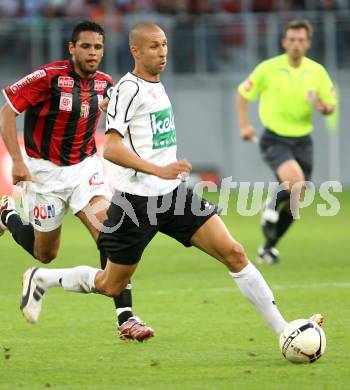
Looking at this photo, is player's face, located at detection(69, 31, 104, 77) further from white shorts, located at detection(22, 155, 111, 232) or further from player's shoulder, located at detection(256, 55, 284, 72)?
player's shoulder, located at detection(256, 55, 284, 72)

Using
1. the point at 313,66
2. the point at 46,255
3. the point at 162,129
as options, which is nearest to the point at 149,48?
the point at 162,129

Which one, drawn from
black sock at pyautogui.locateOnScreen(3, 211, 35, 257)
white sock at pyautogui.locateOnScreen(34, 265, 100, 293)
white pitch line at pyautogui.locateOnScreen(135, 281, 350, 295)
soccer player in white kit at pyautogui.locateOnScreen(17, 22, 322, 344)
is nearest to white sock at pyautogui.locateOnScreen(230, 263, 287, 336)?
soccer player in white kit at pyautogui.locateOnScreen(17, 22, 322, 344)

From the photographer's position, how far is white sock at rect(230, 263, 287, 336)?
7605 millimetres

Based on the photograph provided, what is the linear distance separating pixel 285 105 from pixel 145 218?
237 inches

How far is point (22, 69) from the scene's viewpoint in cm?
2502

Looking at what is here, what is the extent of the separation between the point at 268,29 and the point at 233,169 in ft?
10.3

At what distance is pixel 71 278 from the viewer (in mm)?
8172

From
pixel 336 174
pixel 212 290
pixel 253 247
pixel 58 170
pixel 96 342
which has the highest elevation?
pixel 58 170

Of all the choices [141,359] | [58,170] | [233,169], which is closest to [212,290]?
[58,170]

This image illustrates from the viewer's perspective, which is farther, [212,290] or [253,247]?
[253,247]

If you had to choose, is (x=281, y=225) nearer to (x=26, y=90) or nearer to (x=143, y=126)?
(x=26, y=90)

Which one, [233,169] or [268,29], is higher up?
[268,29]

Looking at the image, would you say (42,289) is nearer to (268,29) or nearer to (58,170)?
(58,170)

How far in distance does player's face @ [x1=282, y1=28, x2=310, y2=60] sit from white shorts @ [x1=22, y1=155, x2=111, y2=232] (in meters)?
4.44
